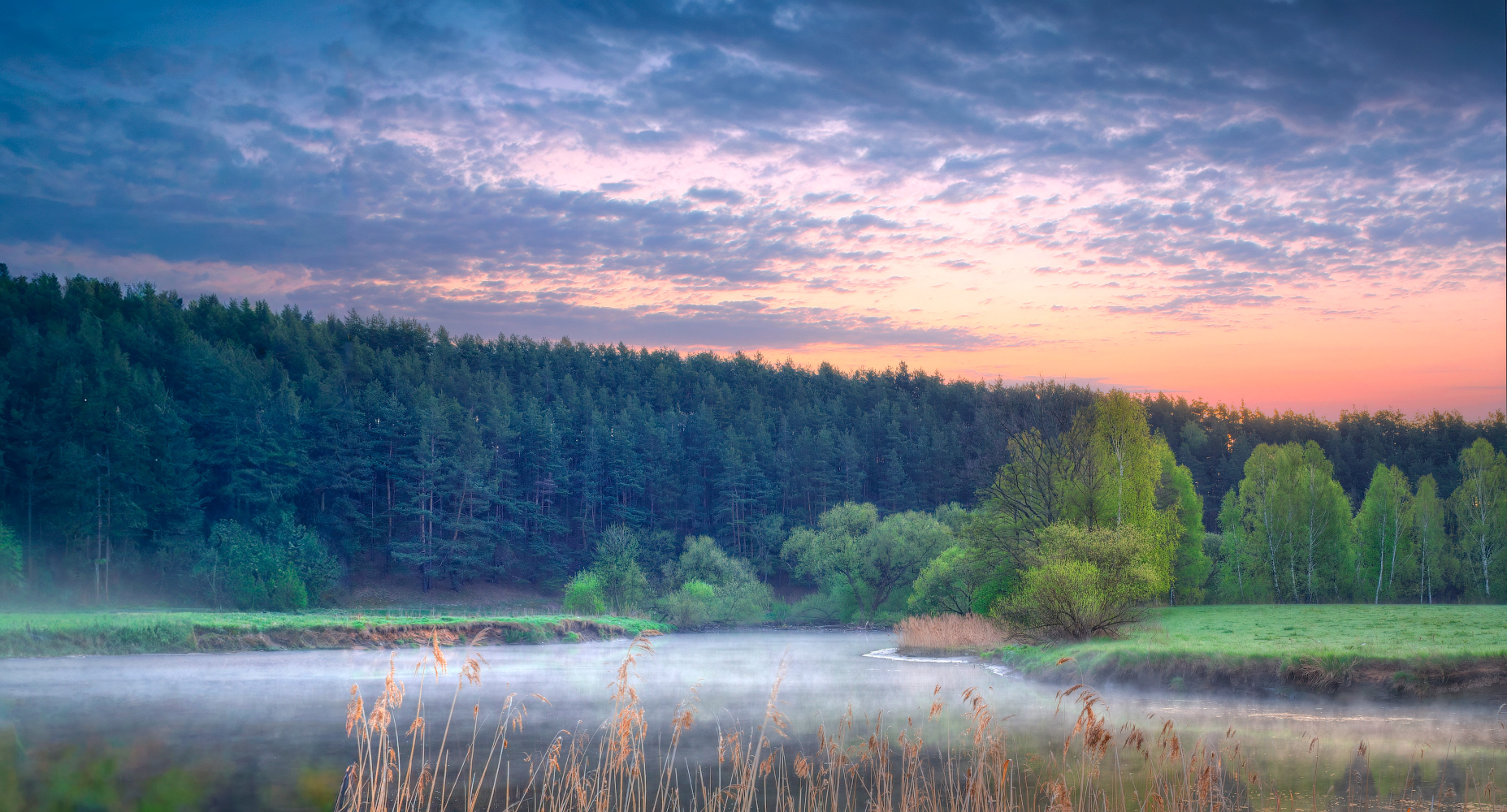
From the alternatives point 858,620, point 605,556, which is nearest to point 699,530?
point 605,556

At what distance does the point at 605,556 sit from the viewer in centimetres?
8419

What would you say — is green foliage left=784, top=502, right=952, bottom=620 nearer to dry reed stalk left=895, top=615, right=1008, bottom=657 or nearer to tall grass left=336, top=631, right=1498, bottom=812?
dry reed stalk left=895, top=615, right=1008, bottom=657

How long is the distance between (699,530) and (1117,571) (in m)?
74.9

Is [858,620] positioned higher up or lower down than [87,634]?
lower down

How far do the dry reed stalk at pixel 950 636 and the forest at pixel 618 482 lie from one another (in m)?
2.28

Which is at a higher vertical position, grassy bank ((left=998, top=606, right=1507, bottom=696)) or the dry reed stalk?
grassy bank ((left=998, top=606, right=1507, bottom=696))

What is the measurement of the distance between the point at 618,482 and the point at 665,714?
79816 millimetres

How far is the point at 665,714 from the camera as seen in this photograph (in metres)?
→ 25.8

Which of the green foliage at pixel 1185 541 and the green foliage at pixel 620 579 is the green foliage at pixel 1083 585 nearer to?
the green foliage at pixel 1185 541

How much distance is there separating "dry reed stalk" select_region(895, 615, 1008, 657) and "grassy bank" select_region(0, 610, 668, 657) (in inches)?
827

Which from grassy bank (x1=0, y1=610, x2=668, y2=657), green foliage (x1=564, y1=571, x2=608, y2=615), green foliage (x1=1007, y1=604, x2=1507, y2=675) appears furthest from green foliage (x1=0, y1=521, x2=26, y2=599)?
green foliage (x1=1007, y1=604, x2=1507, y2=675)

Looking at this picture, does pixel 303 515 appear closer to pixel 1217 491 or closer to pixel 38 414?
pixel 38 414

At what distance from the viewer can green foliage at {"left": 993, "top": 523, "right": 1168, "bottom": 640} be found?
36750 mm

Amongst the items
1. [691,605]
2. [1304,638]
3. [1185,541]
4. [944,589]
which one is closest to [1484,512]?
[1185,541]
